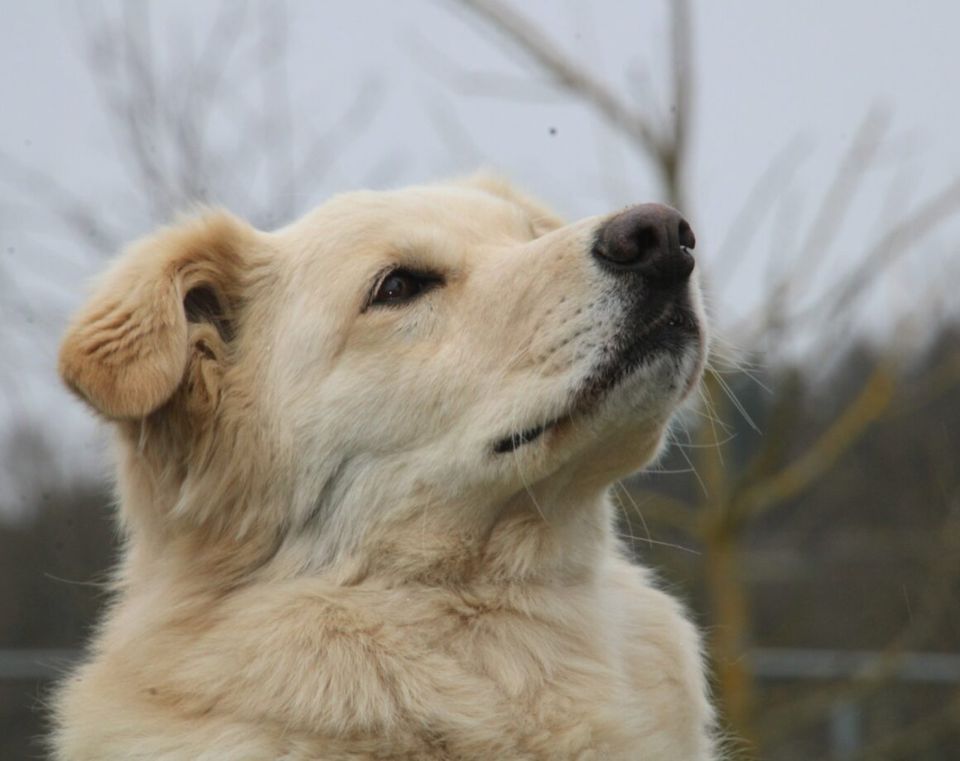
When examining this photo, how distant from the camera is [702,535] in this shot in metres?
7.57

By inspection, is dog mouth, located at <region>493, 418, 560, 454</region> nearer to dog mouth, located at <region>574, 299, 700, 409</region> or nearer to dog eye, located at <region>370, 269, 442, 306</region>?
dog mouth, located at <region>574, 299, 700, 409</region>

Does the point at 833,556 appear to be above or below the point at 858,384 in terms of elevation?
below

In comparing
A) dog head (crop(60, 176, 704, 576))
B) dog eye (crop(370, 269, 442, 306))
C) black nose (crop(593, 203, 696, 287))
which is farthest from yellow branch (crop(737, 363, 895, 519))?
black nose (crop(593, 203, 696, 287))

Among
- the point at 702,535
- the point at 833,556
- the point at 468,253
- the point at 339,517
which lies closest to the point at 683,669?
the point at 339,517

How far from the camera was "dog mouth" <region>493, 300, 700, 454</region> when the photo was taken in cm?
347

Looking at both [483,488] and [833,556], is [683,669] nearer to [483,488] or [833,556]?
[483,488]

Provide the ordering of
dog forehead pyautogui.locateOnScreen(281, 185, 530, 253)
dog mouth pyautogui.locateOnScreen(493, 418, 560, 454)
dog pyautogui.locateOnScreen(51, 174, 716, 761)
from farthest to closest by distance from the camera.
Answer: dog forehead pyautogui.locateOnScreen(281, 185, 530, 253), dog mouth pyautogui.locateOnScreen(493, 418, 560, 454), dog pyautogui.locateOnScreen(51, 174, 716, 761)

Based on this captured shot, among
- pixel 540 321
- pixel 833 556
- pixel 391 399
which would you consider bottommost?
pixel 833 556

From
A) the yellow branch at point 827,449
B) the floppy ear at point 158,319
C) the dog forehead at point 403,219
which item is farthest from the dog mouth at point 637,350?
the yellow branch at point 827,449

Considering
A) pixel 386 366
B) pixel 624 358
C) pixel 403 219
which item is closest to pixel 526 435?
pixel 624 358

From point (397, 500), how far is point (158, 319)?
0.80 metres

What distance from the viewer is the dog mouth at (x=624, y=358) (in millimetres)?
3469

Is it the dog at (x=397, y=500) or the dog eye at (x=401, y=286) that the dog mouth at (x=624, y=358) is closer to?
the dog at (x=397, y=500)

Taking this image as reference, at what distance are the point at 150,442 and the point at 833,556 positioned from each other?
11842 mm
